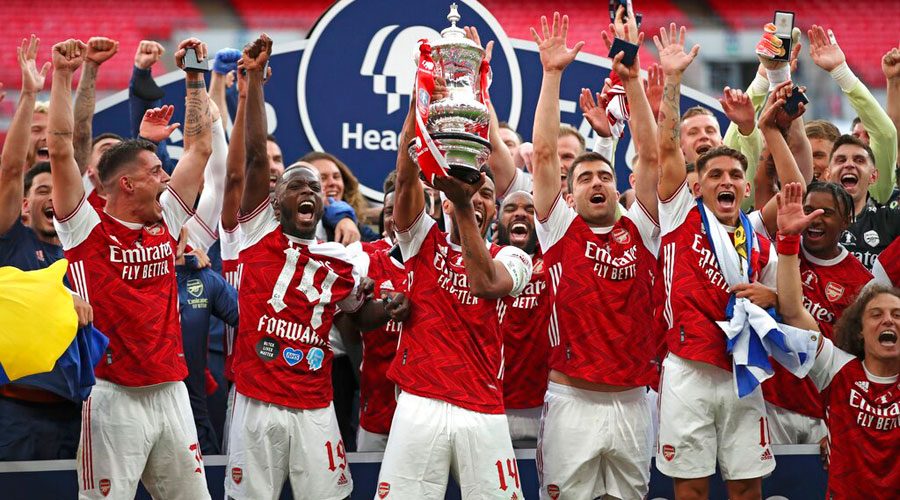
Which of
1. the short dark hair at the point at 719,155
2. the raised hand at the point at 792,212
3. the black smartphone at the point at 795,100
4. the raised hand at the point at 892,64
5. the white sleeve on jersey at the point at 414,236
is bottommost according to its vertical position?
the white sleeve on jersey at the point at 414,236

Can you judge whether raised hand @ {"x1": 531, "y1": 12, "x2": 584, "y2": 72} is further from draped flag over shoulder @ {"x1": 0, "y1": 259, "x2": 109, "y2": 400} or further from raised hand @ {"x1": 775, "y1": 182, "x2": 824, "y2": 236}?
draped flag over shoulder @ {"x1": 0, "y1": 259, "x2": 109, "y2": 400}

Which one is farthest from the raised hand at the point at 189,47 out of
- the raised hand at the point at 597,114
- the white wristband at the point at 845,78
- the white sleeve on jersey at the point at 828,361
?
the white wristband at the point at 845,78

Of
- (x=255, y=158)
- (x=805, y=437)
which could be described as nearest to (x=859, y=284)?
(x=805, y=437)

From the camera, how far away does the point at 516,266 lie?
5082 millimetres

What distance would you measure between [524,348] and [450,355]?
102cm

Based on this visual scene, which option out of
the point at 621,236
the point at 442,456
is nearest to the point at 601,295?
the point at 621,236

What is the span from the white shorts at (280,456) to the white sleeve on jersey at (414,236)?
0.96 meters

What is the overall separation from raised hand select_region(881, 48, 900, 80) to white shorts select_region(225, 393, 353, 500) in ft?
14.0

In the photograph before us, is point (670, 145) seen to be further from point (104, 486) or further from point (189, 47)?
point (104, 486)

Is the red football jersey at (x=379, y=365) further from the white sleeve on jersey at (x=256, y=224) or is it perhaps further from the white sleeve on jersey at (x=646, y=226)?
the white sleeve on jersey at (x=646, y=226)

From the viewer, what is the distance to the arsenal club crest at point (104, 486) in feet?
16.0

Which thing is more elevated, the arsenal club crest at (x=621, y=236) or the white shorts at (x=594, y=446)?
the arsenal club crest at (x=621, y=236)

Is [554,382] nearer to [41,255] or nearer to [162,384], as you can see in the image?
[162,384]

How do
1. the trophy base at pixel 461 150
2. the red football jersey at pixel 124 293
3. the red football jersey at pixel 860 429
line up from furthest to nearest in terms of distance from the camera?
the red football jersey at pixel 860 429 < the red football jersey at pixel 124 293 < the trophy base at pixel 461 150
